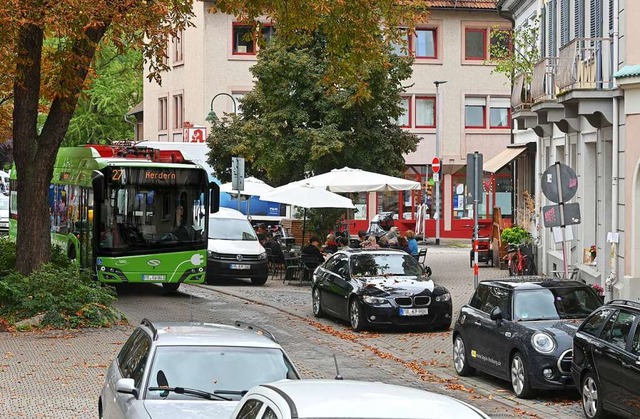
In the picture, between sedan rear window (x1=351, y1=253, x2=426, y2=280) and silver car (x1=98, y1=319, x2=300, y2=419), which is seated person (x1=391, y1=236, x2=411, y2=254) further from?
silver car (x1=98, y1=319, x2=300, y2=419)

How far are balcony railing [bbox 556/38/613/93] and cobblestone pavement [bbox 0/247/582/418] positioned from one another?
5.50m

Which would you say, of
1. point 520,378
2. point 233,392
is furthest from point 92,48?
point 233,392

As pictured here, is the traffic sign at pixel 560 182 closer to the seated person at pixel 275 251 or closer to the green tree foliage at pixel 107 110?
the seated person at pixel 275 251

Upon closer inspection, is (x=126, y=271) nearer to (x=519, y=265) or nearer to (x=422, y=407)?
(x=519, y=265)

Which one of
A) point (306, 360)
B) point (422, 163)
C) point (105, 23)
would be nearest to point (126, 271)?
point (105, 23)

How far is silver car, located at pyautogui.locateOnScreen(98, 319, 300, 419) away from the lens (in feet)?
31.2

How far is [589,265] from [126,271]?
9.85m

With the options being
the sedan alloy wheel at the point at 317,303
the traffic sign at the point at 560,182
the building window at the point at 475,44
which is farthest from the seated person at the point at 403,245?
the building window at the point at 475,44

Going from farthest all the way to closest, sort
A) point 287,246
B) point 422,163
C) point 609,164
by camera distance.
A: 1. point 422,163
2. point 287,246
3. point 609,164

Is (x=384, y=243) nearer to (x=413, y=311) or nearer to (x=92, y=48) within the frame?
(x=413, y=311)

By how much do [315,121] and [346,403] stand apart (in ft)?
116

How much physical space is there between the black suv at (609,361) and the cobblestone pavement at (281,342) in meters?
0.79

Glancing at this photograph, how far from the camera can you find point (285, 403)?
643cm

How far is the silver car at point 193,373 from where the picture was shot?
9.52 meters
